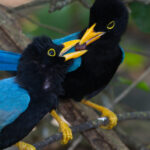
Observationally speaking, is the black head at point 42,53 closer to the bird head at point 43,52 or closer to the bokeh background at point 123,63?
the bird head at point 43,52

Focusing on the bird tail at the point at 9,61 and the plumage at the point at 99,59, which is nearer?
the bird tail at the point at 9,61

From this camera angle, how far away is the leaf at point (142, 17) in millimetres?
4738

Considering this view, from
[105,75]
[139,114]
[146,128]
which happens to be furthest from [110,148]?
[146,128]

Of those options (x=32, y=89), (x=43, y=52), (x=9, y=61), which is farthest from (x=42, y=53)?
(x=9, y=61)

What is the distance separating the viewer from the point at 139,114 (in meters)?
3.91

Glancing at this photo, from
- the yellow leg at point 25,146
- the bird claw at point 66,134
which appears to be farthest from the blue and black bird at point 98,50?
the yellow leg at point 25,146

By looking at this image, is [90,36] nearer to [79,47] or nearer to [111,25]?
[79,47]

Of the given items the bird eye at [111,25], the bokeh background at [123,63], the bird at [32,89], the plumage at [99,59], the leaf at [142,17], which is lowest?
the bokeh background at [123,63]

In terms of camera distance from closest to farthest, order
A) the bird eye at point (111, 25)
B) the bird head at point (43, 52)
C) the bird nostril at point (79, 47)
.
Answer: the bird head at point (43, 52)
the bird nostril at point (79, 47)
the bird eye at point (111, 25)

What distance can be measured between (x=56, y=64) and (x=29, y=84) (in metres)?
0.34

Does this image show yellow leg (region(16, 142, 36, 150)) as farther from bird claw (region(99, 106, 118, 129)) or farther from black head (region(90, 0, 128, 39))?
black head (region(90, 0, 128, 39))

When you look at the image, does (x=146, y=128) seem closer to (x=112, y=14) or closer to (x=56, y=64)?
(x=112, y=14)

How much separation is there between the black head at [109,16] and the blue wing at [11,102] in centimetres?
128

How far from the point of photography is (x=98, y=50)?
164 inches
